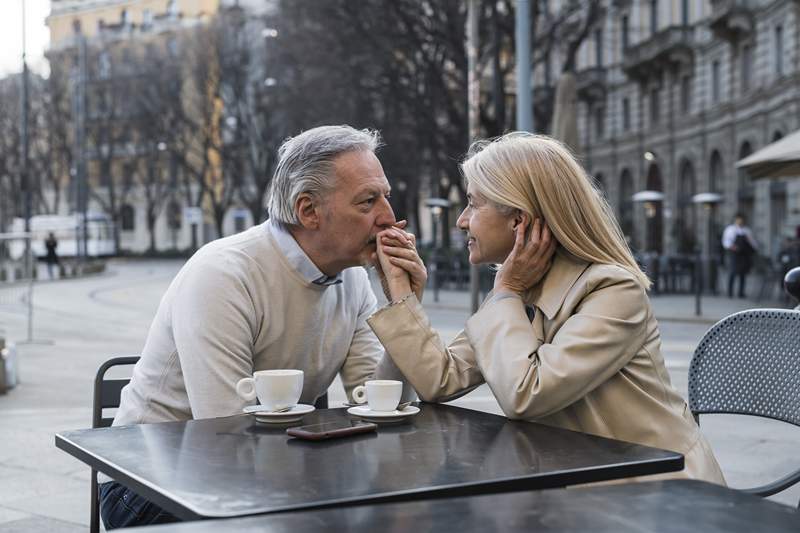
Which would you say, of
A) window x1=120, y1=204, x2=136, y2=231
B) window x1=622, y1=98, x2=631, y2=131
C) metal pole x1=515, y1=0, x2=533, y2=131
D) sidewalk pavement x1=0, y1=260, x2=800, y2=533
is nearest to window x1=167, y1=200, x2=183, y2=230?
window x1=120, y1=204, x2=136, y2=231

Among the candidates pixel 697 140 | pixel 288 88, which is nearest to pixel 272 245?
pixel 288 88

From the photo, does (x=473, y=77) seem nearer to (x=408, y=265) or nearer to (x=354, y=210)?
(x=354, y=210)

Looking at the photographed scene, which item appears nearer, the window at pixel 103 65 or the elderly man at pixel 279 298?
the elderly man at pixel 279 298

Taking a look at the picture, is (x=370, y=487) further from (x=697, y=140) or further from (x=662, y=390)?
(x=697, y=140)

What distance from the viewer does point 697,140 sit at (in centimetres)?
3972

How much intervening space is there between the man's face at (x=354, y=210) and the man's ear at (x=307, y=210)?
2 cm

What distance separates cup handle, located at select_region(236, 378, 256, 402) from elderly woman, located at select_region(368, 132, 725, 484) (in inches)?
16.1

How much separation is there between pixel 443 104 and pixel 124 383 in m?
22.3

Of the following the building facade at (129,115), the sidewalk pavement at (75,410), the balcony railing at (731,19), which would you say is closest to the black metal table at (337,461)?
the sidewalk pavement at (75,410)

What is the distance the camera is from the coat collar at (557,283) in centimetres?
310

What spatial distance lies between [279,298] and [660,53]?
1607 inches

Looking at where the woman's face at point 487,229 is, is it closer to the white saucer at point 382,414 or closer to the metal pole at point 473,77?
the white saucer at point 382,414

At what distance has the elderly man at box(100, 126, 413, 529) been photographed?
Answer: 3150mm

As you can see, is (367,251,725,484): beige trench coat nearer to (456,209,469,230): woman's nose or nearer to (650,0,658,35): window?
(456,209,469,230): woman's nose
